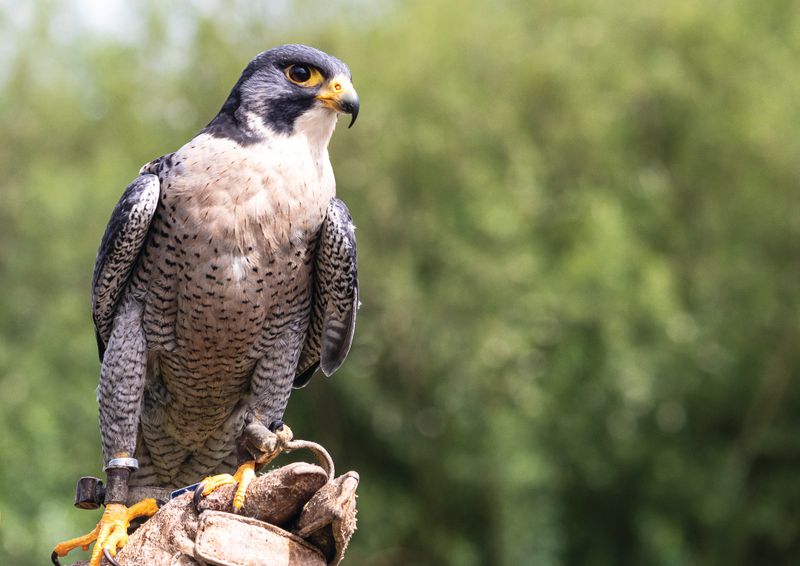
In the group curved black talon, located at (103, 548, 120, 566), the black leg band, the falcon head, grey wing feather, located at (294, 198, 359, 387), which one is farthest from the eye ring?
curved black talon, located at (103, 548, 120, 566)

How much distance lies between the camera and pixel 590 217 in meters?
10.6

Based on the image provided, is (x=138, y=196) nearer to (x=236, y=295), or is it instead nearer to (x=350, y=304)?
(x=236, y=295)

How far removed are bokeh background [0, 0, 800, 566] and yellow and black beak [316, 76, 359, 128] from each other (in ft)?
22.3

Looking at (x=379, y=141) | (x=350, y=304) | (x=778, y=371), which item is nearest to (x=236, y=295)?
(x=350, y=304)

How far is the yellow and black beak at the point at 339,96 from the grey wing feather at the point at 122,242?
0.59m

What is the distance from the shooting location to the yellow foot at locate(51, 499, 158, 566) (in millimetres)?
2893

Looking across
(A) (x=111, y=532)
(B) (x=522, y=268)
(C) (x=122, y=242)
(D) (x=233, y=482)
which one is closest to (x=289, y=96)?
(C) (x=122, y=242)

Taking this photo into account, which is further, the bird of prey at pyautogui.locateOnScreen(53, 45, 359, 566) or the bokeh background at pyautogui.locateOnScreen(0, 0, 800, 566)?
the bokeh background at pyautogui.locateOnScreen(0, 0, 800, 566)

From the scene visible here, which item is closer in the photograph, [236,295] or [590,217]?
[236,295]

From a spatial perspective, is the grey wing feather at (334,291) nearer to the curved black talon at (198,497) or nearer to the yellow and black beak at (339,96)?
the yellow and black beak at (339,96)

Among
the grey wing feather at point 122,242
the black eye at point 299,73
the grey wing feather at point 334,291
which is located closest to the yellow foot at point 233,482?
the grey wing feather at point 334,291

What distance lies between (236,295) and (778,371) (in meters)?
8.85

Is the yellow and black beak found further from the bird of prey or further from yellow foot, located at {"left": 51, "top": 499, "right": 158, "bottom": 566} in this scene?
yellow foot, located at {"left": 51, "top": 499, "right": 158, "bottom": 566}

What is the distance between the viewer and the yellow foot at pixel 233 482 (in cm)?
283
